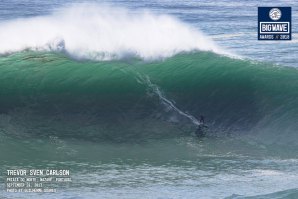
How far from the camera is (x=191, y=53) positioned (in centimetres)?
2605

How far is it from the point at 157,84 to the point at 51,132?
3853mm

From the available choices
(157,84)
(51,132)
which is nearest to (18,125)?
(51,132)

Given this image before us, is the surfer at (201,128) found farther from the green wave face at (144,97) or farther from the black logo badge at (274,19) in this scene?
the black logo badge at (274,19)

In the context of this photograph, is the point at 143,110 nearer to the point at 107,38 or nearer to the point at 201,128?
the point at 201,128

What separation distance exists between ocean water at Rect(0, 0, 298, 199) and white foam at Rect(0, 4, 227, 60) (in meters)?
0.05

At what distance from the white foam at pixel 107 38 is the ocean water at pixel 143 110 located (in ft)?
0.16

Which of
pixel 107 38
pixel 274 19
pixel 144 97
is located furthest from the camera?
pixel 107 38

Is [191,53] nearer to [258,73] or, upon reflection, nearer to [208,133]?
[258,73]

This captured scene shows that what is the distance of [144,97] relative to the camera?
2252 cm

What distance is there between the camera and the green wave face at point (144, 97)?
20984mm

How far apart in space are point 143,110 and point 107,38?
5.61 m

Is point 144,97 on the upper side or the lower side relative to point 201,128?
upper

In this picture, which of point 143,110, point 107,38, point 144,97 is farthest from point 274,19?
point 143,110

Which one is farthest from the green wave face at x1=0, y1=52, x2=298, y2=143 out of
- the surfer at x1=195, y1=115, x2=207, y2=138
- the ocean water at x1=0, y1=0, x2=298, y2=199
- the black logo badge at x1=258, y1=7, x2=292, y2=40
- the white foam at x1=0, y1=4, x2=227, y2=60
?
the black logo badge at x1=258, y1=7, x2=292, y2=40
